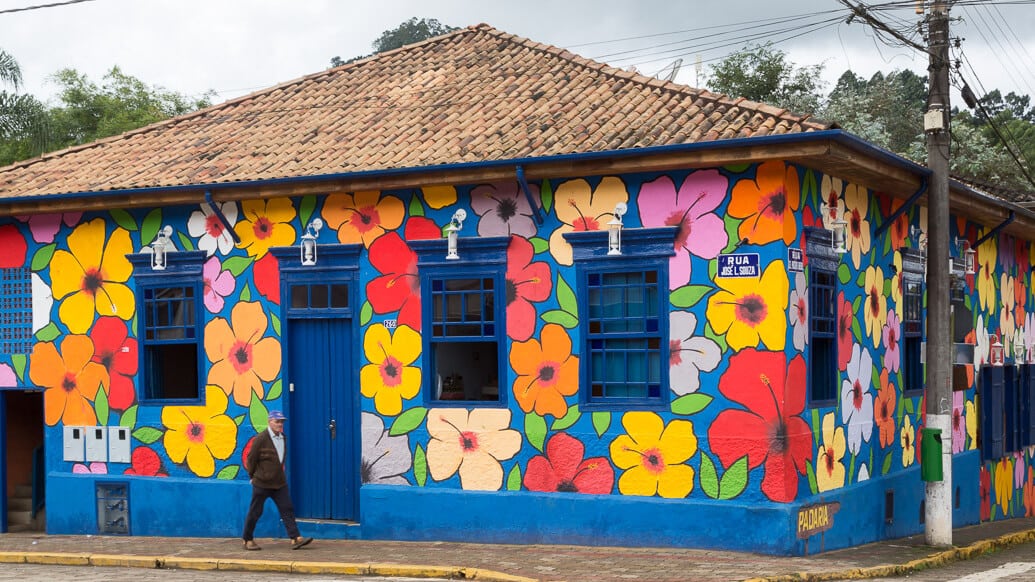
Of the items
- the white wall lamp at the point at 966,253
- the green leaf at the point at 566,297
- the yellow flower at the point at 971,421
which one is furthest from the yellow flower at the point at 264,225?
the yellow flower at the point at 971,421

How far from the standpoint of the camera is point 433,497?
14477 millimetres

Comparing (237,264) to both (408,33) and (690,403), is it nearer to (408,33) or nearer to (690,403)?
(690,403)

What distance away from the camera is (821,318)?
13.8 metres

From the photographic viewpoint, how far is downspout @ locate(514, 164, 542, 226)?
13.7 m

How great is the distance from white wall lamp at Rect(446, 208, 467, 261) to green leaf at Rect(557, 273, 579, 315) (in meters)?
1.24

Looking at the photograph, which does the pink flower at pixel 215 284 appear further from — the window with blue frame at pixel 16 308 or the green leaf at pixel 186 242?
the window with blue frame at pixel 16 308

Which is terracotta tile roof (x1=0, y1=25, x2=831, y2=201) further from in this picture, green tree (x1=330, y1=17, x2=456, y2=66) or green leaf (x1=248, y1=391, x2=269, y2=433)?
green tree (x1=330, y1=17, x2=456, y2=66)

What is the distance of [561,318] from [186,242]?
→ 500 centimetres

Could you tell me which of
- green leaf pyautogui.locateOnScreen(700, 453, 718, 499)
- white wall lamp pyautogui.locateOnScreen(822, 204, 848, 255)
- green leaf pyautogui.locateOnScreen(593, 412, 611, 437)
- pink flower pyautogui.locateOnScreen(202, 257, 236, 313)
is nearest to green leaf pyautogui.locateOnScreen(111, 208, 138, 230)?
pink flower pyautogui.locateOnScreen(202, 257, 236, 313)

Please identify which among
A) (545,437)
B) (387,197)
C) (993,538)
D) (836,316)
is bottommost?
(993,538)

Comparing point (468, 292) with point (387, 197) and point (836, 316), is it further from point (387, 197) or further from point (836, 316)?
point (836, 316)

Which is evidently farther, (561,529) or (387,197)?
(387,197)

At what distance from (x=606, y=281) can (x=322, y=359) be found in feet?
12.0

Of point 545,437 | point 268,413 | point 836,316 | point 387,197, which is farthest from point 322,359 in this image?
point 836,316
